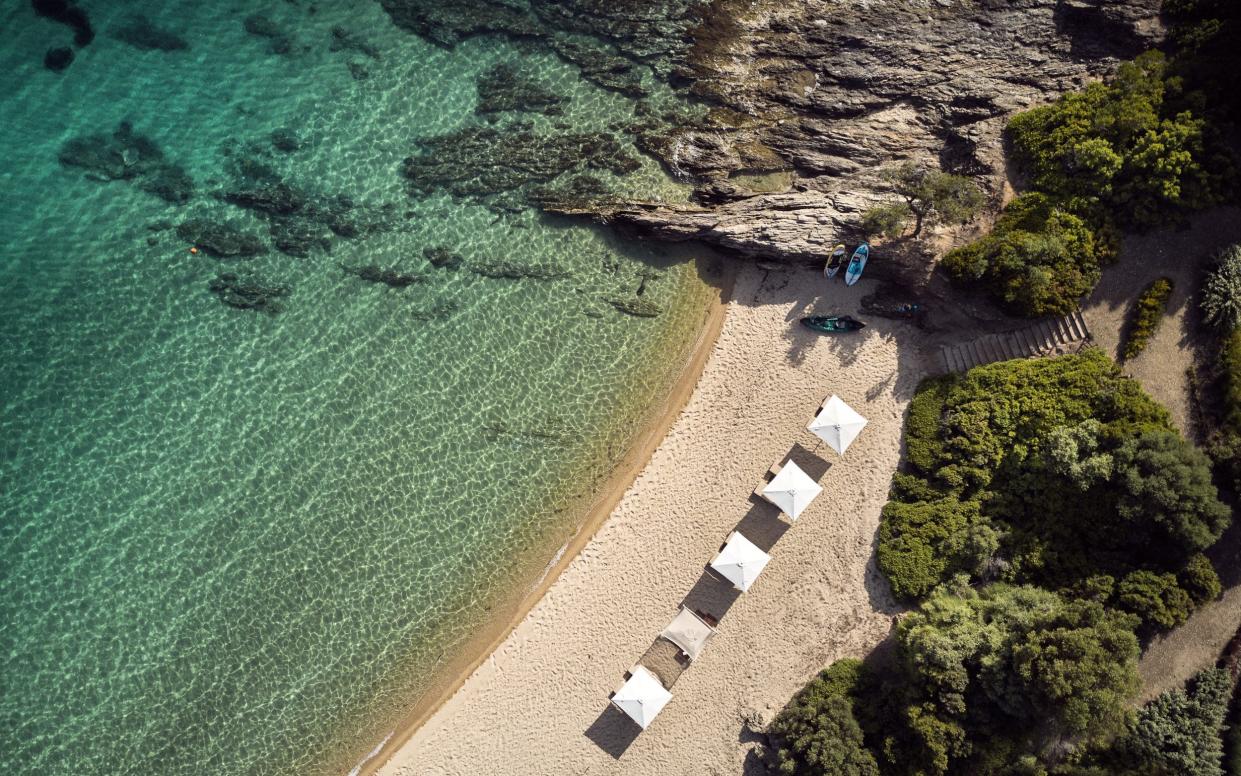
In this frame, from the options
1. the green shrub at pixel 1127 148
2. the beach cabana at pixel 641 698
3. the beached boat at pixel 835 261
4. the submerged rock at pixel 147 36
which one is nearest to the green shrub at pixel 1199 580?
the green shrub at pixel 1127 148

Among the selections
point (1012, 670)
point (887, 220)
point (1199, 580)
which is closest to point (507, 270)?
point (887, 220)

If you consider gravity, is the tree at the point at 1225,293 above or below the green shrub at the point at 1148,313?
above

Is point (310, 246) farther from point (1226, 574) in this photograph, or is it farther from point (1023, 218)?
point (1226, 574)

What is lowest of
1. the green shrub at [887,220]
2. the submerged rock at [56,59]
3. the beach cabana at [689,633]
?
the beach cabana at [689,633]

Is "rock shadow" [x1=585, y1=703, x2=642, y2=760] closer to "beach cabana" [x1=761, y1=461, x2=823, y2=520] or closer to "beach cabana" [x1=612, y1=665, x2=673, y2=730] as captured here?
"beach cabana" [x1=612, y1=665, x2=673, y2=730]

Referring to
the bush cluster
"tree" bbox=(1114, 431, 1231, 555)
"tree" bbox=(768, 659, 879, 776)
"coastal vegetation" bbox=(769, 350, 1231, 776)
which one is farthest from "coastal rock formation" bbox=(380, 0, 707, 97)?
"tree" bbox=(768, 659, 879, 776)

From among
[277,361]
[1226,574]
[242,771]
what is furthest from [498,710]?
[1226,574]

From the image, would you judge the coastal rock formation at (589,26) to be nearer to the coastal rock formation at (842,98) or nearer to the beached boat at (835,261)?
the coastal rock formation at (842,98)

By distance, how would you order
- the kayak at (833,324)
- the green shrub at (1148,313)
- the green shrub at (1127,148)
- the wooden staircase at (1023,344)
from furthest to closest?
the kayak at (833,324), the wooden staircase at (1023,344), the green shrub at (1148,313), the green shrub at (1127,148)
